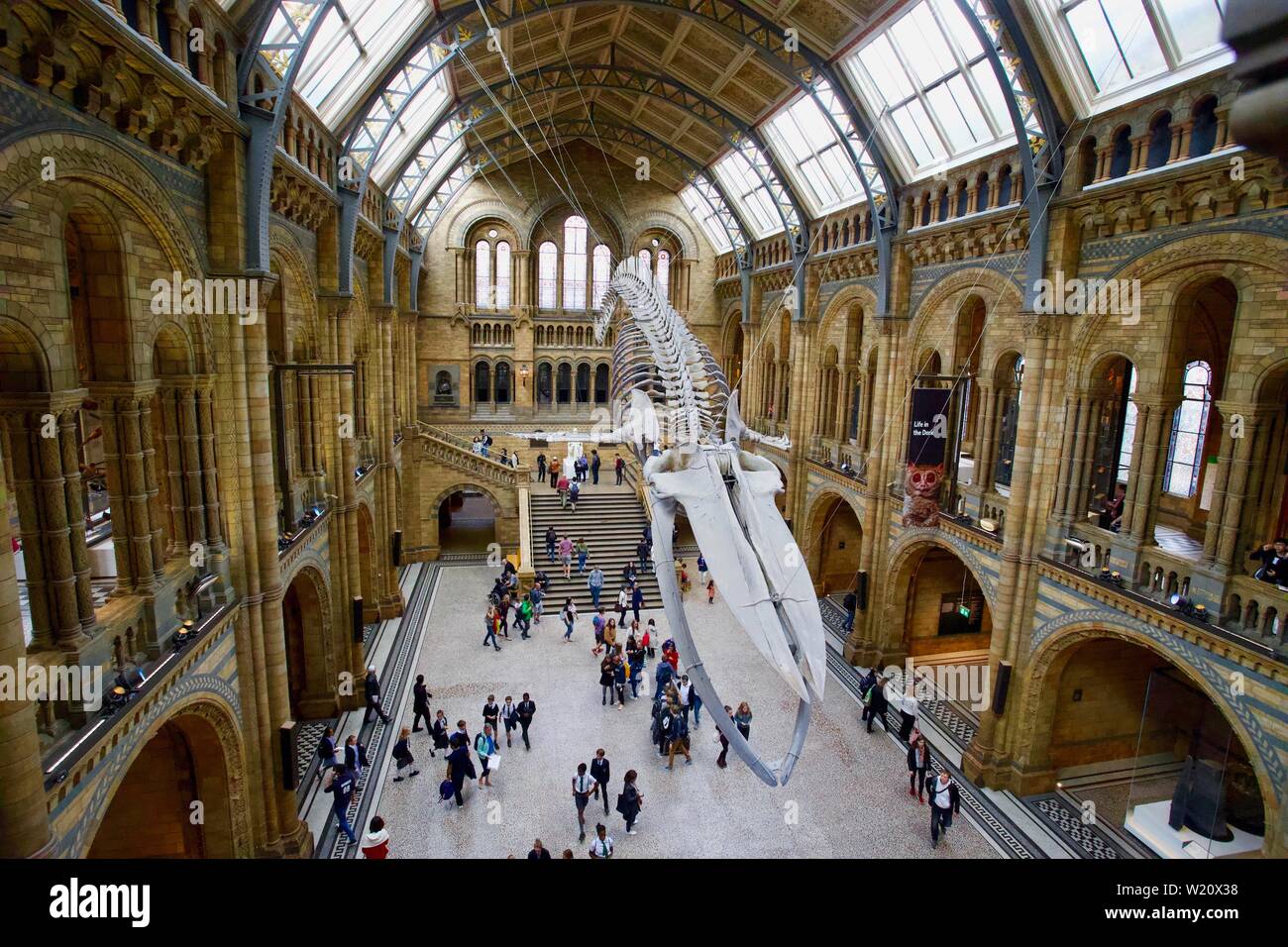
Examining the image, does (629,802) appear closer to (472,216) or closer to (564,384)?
(564,384)

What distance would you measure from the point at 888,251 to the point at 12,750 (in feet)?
56.6

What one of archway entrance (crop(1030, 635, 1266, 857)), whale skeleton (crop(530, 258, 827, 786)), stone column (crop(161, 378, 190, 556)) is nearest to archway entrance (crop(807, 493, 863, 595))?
archway entrance (crop(1030, 635, 1266, 857))

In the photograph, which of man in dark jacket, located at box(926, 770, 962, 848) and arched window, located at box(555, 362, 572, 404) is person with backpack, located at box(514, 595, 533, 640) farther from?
arched window, located at box(555, 362, 572, 404)

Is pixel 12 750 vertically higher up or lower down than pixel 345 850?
higher up

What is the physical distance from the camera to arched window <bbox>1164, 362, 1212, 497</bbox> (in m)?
16.2

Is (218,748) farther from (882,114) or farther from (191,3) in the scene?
(882,114)

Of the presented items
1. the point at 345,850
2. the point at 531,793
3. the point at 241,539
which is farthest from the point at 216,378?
the point at 531,793

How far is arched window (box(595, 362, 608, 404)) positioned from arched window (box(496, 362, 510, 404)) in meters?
3.69

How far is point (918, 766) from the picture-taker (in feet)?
41.4

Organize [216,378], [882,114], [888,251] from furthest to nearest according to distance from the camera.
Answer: [888,251]
[882,114]
[216,378]

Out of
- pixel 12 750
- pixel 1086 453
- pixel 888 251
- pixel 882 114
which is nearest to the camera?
pixel 12 750

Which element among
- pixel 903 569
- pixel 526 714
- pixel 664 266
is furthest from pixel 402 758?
pixel 664 266

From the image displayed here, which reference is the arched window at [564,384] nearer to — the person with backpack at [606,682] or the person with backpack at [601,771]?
the person with backpack at [606,682]

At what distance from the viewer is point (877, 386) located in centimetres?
1778
